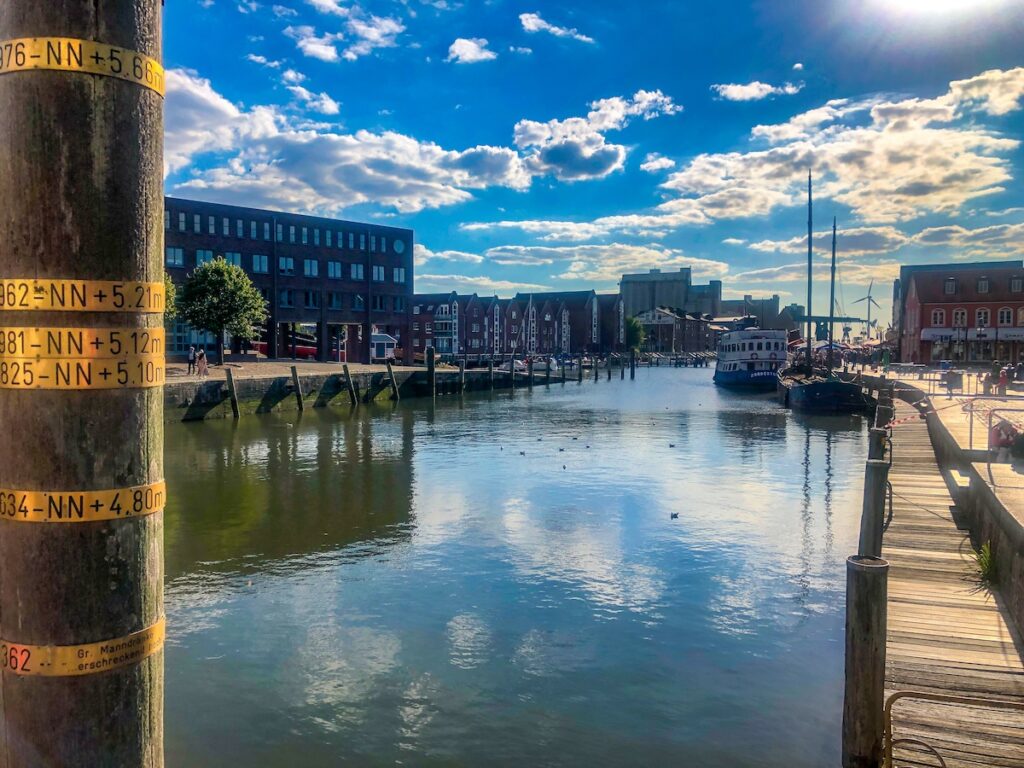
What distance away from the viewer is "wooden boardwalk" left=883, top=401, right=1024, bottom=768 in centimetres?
609

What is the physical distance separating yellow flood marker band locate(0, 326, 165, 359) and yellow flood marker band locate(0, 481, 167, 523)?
390mm

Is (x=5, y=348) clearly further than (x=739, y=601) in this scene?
No

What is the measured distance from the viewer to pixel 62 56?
212cm

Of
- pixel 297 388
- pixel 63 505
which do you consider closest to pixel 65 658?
pixel 63 505

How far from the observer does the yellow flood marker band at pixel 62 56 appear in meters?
2.12

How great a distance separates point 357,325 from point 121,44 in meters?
77.8

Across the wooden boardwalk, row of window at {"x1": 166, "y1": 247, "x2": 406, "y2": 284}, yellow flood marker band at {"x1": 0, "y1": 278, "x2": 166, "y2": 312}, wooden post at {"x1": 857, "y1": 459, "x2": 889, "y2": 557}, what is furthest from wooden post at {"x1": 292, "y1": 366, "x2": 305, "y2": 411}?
yellow flood marker band at {"x1": 0, "y1": 278, "x2": 166, "y2": 312}

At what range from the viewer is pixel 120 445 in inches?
89.1

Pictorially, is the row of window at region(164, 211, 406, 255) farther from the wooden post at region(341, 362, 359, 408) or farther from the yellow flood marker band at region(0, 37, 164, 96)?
the yellow flood marker band at region(0, 37, 164, 96)

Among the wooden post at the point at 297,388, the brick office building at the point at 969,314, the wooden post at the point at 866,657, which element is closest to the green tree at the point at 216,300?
the wooden post at the point at 297,388

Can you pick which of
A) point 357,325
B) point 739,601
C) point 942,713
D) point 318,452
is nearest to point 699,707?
point 942,713

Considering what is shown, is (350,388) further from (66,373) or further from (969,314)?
(969,314)

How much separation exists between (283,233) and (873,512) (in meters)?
68.3

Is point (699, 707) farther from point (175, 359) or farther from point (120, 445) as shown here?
point (175, 359)
